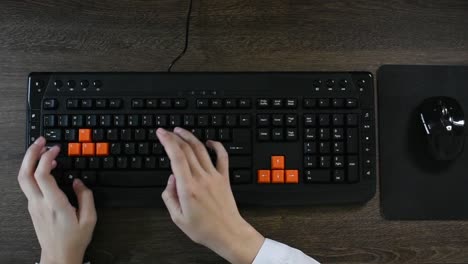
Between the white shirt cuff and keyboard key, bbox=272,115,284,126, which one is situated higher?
keyboard key, bbox=272,115,284,126

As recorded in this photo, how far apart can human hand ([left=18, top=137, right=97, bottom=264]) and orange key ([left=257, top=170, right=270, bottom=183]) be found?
0.28 metres

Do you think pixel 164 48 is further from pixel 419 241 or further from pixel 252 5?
pixel 419 241

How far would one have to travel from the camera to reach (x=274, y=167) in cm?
72

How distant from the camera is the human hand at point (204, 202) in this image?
661 millimetres

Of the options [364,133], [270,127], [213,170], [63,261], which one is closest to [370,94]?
[364,133]

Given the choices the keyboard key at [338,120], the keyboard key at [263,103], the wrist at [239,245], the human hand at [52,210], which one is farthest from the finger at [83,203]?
the keyboard key at [338,120]

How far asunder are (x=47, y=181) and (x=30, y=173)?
38 millimetres

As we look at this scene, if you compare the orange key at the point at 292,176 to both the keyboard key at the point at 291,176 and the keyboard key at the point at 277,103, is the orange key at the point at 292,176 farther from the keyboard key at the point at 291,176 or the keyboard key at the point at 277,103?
the keyboard key at the point at 277,103

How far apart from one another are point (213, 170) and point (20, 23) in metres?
0.44

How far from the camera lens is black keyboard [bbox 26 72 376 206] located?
2.34ft

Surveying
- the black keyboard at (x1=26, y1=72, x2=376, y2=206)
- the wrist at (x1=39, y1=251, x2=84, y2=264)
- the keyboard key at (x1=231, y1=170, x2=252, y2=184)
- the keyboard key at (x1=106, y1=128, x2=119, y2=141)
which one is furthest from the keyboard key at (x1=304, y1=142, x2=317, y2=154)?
the wrist at (x1=39, y1=251, x2=84, y2=264)

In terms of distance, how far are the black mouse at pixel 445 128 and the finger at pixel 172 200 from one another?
436 millimetres

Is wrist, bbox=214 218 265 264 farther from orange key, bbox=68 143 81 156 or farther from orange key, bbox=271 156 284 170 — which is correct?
orange key, bbox=68 143 81 156

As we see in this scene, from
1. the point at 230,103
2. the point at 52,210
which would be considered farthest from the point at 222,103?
the point at 52,210
